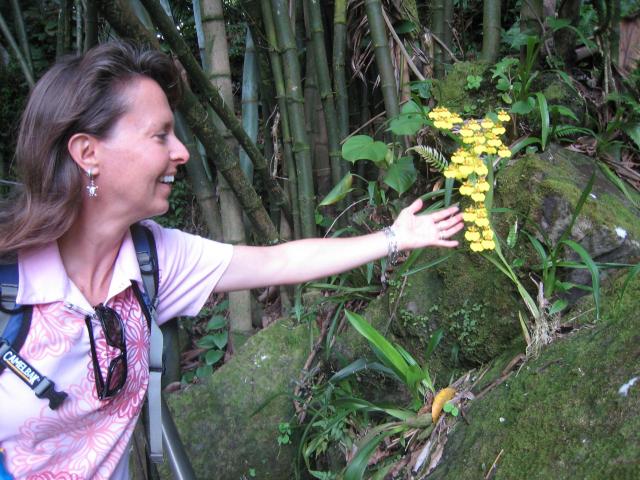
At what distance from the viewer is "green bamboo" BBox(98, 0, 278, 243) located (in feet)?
5.22

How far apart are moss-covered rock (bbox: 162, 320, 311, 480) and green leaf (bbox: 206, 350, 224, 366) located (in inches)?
10.4

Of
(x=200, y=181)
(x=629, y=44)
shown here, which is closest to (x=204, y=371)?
(x=200, y=181)

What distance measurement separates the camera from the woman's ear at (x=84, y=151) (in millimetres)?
1165

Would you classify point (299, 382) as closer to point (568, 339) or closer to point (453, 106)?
point (568, 339)

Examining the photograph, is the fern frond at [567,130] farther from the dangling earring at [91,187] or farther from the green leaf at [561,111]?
the dangling earring at [91,187]

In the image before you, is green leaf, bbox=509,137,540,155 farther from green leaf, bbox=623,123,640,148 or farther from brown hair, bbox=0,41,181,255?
brown hair, bbox=0,41,181,255

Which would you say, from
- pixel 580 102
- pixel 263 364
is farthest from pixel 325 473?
pixel 580 102

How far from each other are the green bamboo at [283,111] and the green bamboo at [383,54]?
0.42 metres

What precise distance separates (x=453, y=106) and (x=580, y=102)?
52 cm

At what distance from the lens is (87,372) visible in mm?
1193

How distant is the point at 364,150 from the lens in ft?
7.00

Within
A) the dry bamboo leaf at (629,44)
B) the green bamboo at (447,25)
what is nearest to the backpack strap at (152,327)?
the green bamboo at (447,25)

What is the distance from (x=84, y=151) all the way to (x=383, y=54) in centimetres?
159

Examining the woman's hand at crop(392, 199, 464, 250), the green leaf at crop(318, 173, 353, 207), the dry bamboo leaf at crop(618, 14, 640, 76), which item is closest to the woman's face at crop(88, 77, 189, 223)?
the woman's hand at crop(392, 199, 464, 250)
